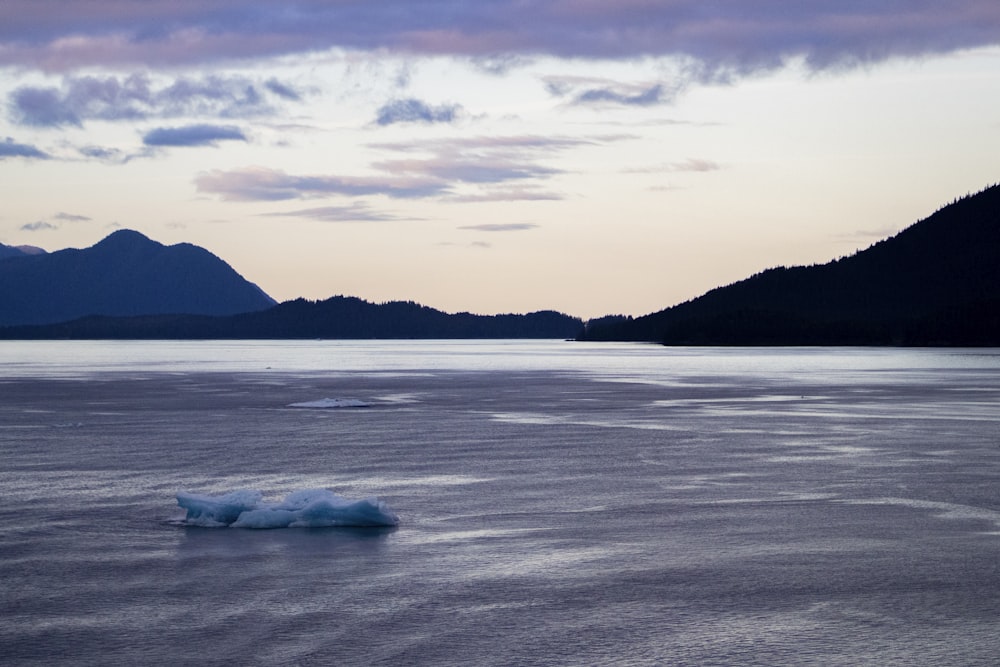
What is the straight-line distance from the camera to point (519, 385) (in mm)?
77375

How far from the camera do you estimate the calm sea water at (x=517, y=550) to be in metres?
12.8

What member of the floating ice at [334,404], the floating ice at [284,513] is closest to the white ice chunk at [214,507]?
the floating ice at [284,513]

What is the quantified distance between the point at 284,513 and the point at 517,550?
4.96 meters

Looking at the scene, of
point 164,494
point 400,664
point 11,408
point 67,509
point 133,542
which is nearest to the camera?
point 400,664

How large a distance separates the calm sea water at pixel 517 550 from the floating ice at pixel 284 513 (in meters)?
0.34

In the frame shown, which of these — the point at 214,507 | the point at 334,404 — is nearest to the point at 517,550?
the point at 214,507

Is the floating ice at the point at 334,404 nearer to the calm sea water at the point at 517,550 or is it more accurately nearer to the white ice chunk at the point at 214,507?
the calm sea water at the point at 517,550

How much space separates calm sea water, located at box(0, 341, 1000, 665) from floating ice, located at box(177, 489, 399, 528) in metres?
0.34

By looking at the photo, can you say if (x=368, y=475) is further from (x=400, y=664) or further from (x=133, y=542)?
(x=400, y=664)

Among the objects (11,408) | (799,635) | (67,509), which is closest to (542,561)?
(799,635)

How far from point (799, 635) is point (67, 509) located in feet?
48.4

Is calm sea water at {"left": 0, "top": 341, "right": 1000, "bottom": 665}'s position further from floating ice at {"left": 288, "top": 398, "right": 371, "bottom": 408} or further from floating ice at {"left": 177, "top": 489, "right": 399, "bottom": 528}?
floating ice at {"left": 288, "top": 398, "right": 371, "bottom": 408}

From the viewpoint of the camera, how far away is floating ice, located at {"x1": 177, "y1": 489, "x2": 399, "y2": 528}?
20438 mm

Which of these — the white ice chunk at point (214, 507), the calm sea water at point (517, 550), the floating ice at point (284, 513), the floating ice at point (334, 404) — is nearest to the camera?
the calm sea water at point (517, 550)
